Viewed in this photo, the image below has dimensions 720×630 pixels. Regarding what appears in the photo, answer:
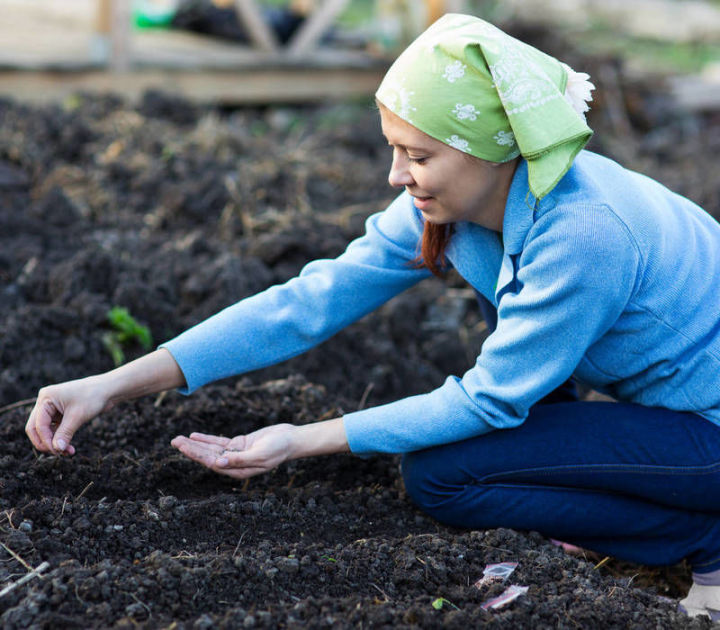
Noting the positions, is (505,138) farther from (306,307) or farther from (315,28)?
(315,28)

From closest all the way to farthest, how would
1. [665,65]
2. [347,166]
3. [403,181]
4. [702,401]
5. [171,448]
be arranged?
[403,181]
[702,401]
[171,448]
[347,166]
[665,65]

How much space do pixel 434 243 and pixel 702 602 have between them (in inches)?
42.0

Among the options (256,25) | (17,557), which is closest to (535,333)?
(17,557)

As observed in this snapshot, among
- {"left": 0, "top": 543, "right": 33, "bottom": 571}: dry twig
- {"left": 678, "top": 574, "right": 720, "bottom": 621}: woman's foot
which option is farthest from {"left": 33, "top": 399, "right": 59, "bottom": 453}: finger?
{"left": 678, "top": 574, "right": 720, "bottom": 621}: woman's foot

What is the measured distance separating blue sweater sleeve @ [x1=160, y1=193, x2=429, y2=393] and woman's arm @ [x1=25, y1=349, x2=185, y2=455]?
0.26 ft

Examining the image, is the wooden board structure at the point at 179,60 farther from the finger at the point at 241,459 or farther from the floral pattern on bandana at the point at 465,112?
the floral pattern on bandana at the point at 465,112

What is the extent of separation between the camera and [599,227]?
1928mm

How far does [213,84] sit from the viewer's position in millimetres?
6230

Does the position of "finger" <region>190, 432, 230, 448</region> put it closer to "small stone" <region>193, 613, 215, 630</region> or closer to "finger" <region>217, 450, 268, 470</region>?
"finger" <region>217, 450, 268, 470</region>

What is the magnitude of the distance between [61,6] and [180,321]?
6065 millimetres

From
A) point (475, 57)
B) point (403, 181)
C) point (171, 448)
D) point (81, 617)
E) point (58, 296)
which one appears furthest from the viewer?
point (58, 296)

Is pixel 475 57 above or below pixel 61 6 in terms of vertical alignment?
above

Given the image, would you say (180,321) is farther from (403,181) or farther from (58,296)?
(403,181)

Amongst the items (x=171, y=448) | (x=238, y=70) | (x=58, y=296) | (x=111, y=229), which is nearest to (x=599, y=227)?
(x=171, y=448)
